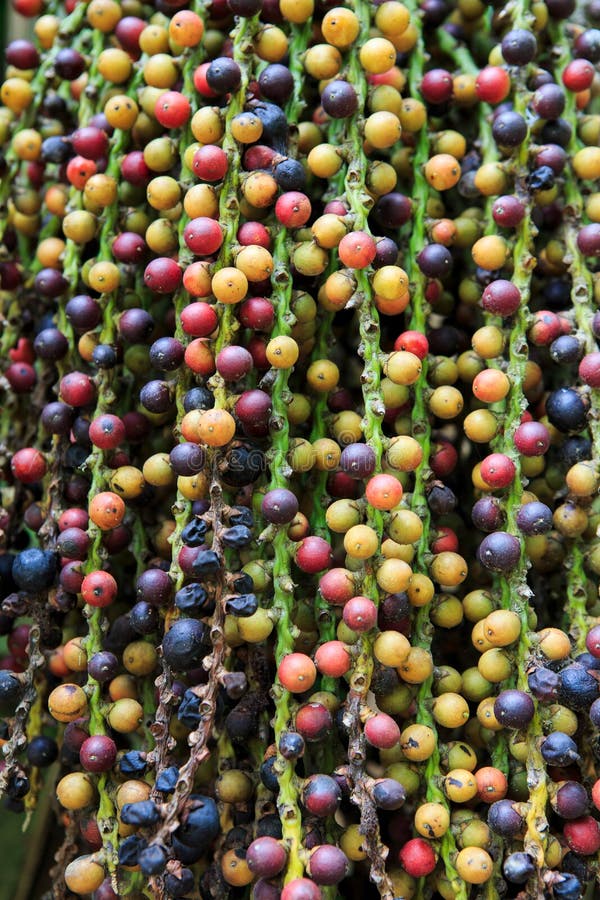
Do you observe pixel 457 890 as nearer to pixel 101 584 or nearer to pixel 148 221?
pixel 101 584

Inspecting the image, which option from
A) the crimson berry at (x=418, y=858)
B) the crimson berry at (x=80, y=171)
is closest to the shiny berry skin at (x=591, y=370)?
the crimson berry at (x=418, y=858)

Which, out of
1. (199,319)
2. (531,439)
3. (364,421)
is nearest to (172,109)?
(199,319)

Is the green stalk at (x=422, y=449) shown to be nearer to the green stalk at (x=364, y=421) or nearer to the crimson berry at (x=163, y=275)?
the green stalk at (x=364, y=421)

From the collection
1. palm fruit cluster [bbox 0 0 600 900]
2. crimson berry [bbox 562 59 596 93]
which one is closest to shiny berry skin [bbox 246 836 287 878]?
palm fruit cluster [bbox 0 0 600 900]

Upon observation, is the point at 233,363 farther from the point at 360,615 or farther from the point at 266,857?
the point at 266,857

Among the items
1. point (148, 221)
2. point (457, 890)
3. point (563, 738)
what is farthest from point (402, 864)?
point (148, 221)
